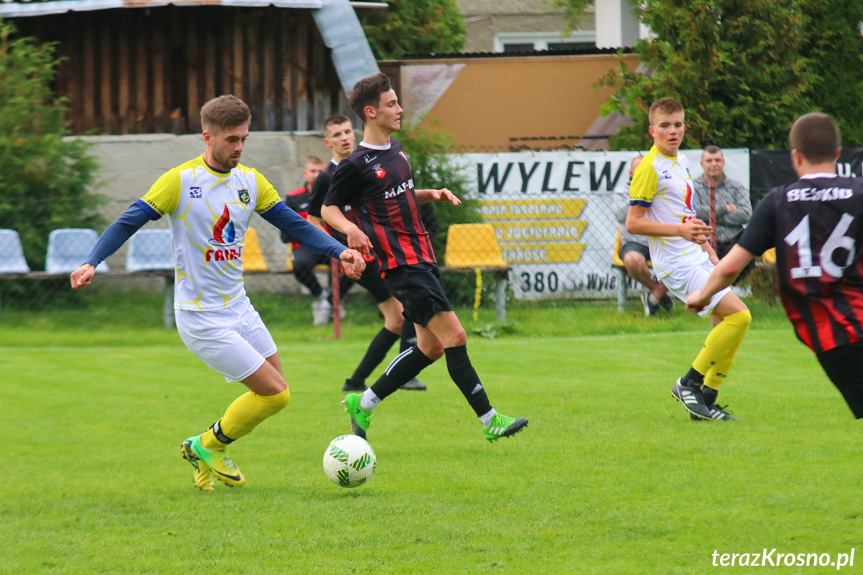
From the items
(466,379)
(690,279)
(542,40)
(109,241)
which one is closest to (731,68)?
(690,279)

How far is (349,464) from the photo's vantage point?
550 centimetres

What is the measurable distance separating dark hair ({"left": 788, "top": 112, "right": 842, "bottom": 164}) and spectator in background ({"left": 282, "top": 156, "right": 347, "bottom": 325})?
782cm

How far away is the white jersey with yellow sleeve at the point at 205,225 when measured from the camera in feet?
17.9

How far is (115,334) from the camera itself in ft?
44.5

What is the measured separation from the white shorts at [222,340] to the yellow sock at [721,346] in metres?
3.17

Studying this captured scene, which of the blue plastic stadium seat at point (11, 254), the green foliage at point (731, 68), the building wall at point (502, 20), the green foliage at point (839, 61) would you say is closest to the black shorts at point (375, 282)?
the blue plastic stadium seat at point (11, 254)

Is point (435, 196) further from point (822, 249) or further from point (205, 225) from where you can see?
point (822, 249)

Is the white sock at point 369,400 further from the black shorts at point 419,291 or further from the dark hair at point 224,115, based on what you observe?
the dark hair at point 224,115

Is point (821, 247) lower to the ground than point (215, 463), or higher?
higher

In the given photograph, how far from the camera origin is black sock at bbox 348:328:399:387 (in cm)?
865

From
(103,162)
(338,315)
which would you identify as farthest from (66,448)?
(103,162)

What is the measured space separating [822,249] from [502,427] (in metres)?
2.26

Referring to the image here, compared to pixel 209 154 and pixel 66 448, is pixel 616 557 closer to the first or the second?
pixel 209 154

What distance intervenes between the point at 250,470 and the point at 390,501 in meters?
1.29
